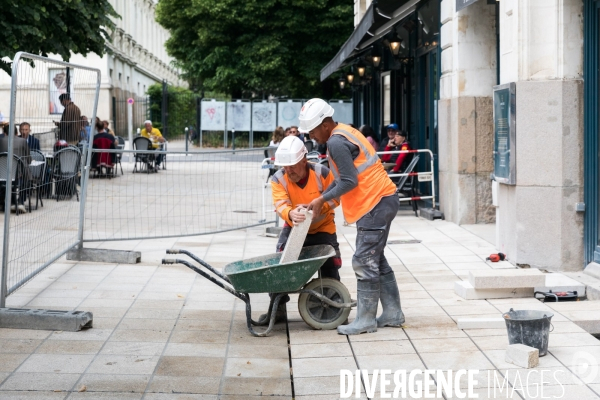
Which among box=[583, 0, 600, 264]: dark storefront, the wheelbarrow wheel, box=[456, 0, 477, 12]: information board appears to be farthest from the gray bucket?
box=[456, 0, 477, 12]: information board

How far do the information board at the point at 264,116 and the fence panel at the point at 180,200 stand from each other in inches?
953

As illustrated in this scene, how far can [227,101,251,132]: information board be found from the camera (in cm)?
3831

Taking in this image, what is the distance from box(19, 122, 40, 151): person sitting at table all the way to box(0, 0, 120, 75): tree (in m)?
8.82

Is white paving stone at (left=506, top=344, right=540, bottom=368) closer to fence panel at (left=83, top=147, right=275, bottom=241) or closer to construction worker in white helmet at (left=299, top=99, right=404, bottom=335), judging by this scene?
construction worker in white helmet at (left=299, top=99, right=404, bottom=335)

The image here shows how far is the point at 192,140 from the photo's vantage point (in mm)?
44156

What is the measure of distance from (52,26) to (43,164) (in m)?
10.2

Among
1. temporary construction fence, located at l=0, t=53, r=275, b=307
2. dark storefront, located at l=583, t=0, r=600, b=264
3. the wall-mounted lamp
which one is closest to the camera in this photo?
temporary construction fence, located at l=0, t=53, r=275, b=307

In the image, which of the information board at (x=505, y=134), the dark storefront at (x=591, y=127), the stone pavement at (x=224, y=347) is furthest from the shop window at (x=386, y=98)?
the stone pavement at (x=224, y=347)

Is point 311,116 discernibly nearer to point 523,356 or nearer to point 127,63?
point 523,356

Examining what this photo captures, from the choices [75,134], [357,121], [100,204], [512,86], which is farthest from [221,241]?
[357,121]

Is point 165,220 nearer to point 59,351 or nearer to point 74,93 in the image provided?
point 74,93

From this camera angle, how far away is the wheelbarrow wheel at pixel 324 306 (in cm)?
702

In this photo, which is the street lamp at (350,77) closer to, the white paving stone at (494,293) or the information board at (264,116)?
the information board at (264,116)

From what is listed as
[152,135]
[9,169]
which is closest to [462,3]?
[9,169]
